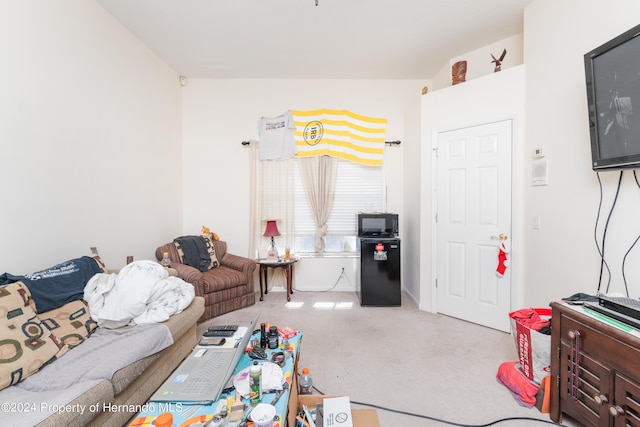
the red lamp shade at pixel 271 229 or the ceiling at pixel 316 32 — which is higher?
the ceiling at pixel 316 32

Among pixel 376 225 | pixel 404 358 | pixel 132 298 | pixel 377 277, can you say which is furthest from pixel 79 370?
pixel 376 225

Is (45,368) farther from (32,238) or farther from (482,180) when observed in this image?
(482,180)

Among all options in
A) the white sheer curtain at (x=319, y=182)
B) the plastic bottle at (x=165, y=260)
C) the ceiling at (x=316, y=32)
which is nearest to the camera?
the ceiling at (x=316, y=32)

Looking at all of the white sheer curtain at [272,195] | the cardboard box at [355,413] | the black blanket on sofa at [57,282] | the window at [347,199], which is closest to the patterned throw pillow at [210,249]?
the white sheer curtain at [272,195]

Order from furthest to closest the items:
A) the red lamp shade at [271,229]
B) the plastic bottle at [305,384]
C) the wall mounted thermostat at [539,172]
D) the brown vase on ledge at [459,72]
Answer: the red lamp shade at [271,229] < the brown vase on ledge at [459,72] < the wall mounted thermostat at [539,172] < the plastic bottle at [305,384]

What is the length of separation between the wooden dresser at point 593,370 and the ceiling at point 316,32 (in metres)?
2.73

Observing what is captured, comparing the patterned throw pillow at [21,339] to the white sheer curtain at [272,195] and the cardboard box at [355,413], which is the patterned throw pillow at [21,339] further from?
the white sheer curtain at [272,195]

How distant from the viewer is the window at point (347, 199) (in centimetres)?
404

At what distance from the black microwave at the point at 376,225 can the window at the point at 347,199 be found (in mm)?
506

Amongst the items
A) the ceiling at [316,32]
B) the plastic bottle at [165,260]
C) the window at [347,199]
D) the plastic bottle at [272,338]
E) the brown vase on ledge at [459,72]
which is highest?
the ceiling at [316,32]

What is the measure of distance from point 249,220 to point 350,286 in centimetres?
178

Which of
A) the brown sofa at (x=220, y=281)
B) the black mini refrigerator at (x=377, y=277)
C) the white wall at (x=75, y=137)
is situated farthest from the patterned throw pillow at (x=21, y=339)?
the black mini refrigerator at (x=377, y=277)

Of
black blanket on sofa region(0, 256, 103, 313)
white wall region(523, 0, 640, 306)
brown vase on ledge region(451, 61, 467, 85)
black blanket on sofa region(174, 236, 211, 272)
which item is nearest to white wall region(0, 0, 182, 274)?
black blanket on sofa region(0, 256, 103, 313)

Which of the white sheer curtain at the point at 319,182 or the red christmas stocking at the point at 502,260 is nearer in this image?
the red christmas stocking at the point at 502,260
